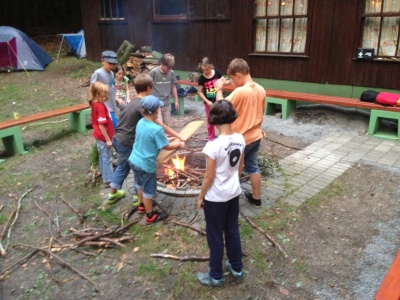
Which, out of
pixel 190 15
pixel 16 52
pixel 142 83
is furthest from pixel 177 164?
pixel 16 52

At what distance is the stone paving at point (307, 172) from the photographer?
179 inches

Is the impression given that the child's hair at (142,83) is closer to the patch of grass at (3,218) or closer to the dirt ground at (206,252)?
the dirt ground at (206,252)

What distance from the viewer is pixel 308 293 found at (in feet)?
10.5

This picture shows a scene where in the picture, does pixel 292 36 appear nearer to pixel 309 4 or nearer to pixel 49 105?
pixel 309 4

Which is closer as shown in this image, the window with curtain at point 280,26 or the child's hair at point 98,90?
the child's hair at point 98,90

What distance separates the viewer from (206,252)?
12.3 feet

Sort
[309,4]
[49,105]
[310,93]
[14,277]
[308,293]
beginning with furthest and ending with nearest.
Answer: [49,105], [310,93], [309,4], [14,277], [308,293]

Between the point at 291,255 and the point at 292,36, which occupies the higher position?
the point at 292,36

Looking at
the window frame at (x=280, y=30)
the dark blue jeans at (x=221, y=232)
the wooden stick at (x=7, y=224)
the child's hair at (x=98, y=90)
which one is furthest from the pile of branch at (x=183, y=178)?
the window frame at (x=280, y=30)

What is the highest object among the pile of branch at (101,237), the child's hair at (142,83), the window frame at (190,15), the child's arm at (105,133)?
the window frame at (190,15)

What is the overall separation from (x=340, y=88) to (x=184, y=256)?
6446 millimetres

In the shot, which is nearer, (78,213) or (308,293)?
(308,293)

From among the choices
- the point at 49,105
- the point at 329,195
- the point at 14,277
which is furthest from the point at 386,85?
the point at 49,105

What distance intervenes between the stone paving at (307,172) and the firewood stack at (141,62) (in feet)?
23.7
